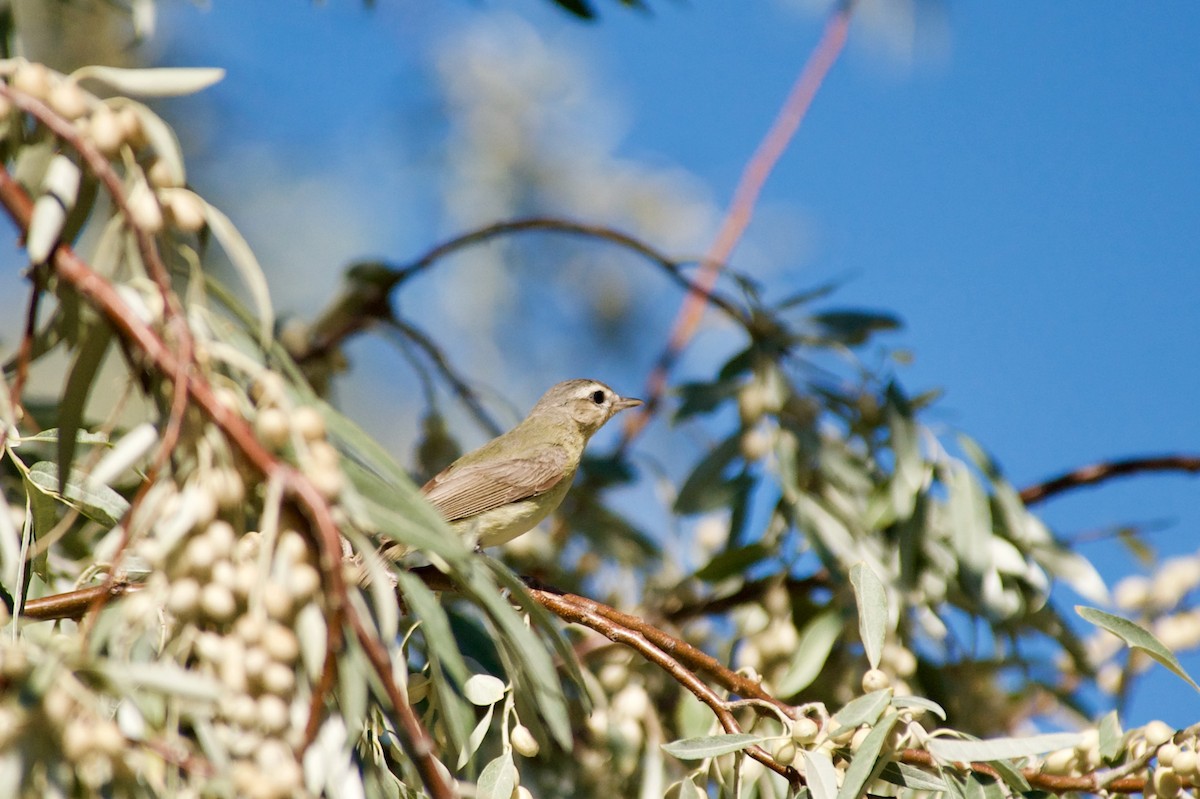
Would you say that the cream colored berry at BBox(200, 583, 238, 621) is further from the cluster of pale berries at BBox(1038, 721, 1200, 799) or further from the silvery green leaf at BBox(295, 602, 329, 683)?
the cluster of pale berries at BBox(1038, 721, 1200, 799)

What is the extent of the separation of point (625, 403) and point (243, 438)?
3.50m

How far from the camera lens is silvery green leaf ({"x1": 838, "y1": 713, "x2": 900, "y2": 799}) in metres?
1.94

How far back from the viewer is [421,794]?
2131 millimetres

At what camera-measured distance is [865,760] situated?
6.48ft

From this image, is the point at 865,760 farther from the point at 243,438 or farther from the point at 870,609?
the point at 243,438

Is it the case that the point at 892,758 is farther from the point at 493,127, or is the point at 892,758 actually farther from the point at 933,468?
the point at 493,127

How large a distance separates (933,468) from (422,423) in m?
1.72

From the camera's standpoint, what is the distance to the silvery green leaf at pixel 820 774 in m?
2.01

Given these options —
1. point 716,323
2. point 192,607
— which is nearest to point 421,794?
point 192,607

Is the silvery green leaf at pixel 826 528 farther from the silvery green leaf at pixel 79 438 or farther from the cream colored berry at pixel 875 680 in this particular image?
the silvery green leaf at pixel 79 438

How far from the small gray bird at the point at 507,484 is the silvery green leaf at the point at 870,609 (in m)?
1.75

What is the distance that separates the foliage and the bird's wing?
0.19 meters

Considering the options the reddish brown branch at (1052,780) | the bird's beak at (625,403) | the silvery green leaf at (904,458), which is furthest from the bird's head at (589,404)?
the reddish brown branch at (1052,780)

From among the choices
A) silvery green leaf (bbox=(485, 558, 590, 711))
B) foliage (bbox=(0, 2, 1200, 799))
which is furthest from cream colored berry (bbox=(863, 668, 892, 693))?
silvery green leaf (bbox=(485, 558, 590, 711))
